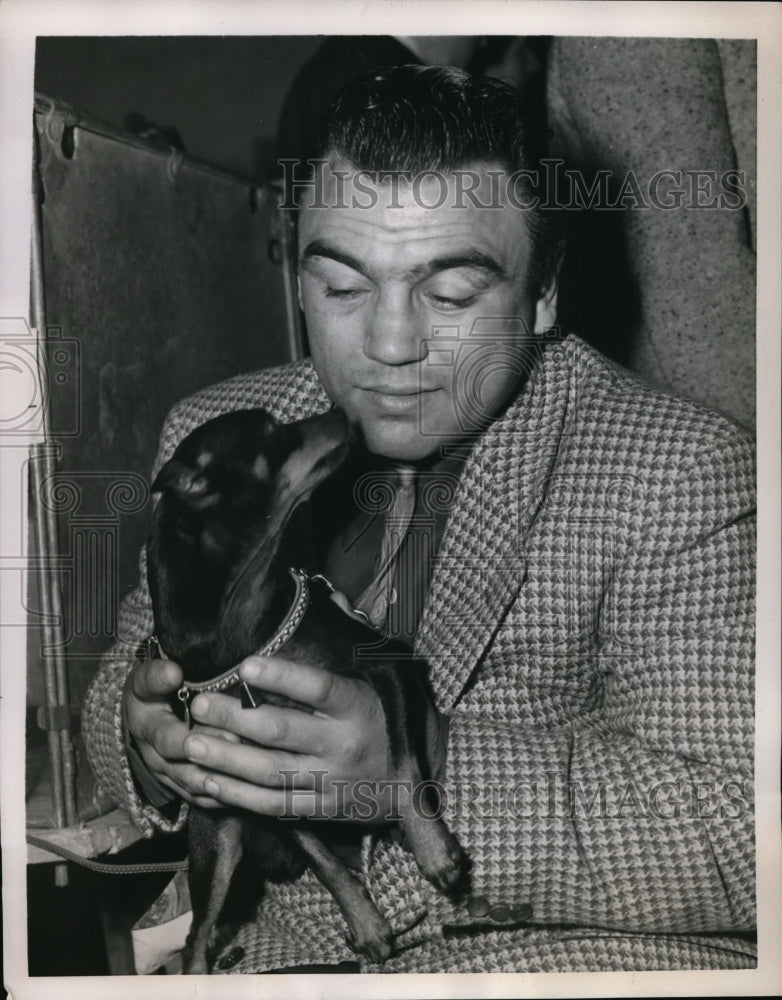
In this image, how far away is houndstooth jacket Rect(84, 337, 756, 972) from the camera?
2.79ft

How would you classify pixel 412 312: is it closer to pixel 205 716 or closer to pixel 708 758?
pixel 205 716

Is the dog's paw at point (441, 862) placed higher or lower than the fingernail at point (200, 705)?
lower

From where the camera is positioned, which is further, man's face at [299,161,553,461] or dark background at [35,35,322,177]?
dark background at [35,35,322,177]

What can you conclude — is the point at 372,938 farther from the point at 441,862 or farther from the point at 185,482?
the point at 185,482

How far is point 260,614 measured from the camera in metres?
0.80

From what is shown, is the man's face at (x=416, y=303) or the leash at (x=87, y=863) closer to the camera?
the man's face at (x=416, y=303)

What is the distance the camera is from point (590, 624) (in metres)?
0.89

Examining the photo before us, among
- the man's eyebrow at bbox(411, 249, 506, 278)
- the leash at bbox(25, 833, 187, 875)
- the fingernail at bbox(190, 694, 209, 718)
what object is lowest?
the leash at bbox(25, 833, 187, 875)

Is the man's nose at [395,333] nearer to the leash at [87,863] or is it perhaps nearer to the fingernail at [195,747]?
the fingernail at [195,747]

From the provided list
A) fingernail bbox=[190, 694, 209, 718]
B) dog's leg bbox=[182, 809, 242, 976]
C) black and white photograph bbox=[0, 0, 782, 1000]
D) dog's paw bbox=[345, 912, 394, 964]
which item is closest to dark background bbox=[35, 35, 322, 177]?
black and white photograph bbox=[0, 0, 782, 1000]

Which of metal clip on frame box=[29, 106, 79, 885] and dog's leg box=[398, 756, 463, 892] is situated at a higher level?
metal clip on frame box=[29, 106, 79, 885]

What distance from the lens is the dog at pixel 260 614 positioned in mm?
785

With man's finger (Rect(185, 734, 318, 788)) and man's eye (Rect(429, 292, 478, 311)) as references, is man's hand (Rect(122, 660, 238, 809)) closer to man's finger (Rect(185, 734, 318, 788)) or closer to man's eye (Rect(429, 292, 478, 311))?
man's finger (Rect(185, 734, 318, 788))

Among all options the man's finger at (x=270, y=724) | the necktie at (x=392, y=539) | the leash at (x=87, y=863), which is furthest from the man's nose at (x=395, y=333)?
the leash at (x=87, y=863)
